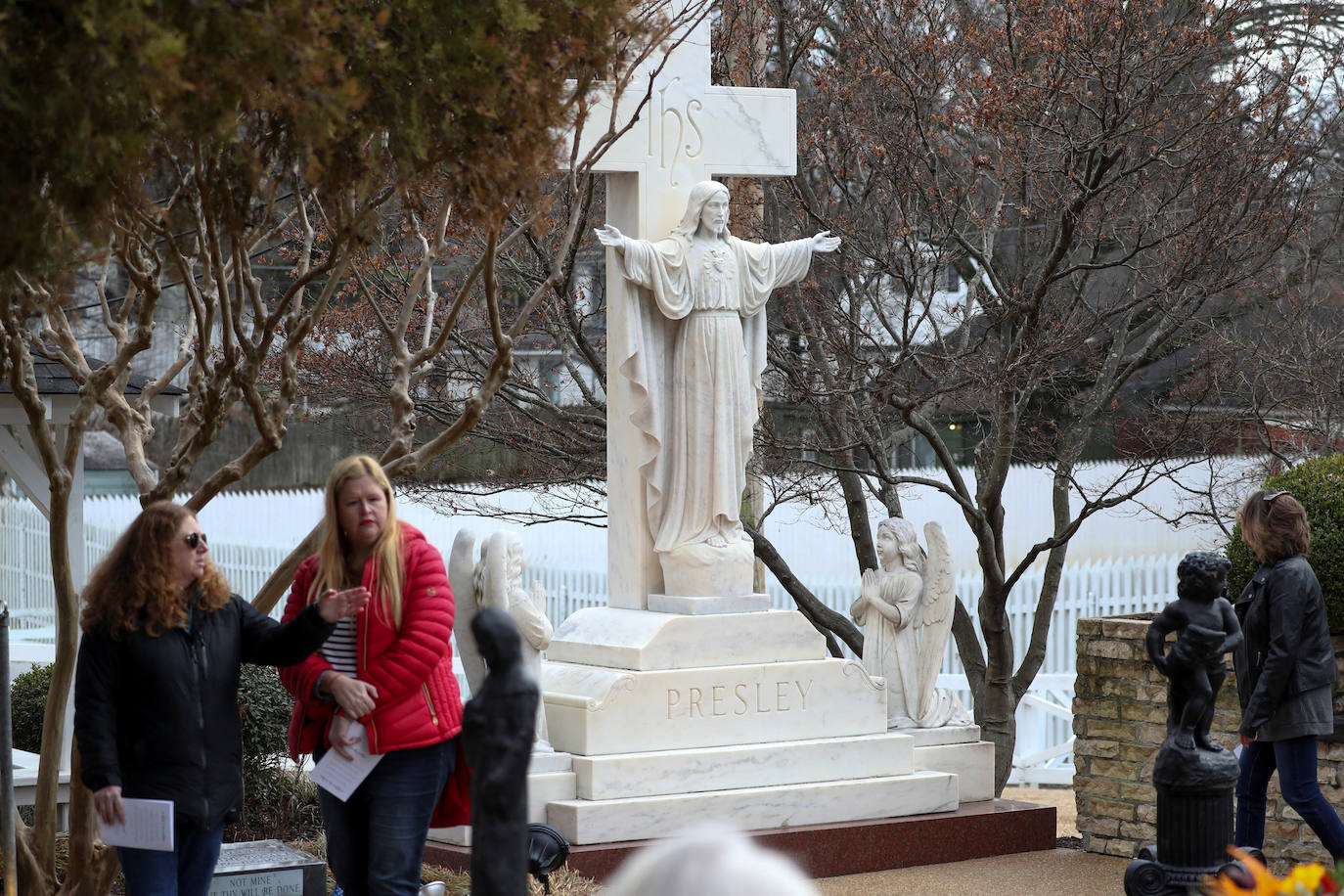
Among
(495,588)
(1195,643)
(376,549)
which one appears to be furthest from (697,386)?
(376,549)

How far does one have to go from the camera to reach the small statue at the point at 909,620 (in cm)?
859

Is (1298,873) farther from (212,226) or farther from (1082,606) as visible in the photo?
(1082,606)

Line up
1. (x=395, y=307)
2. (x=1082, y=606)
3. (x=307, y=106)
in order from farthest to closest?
1. (x=1082, y=606)
2. (x=395, y=307)
3. (x=307, y=106)

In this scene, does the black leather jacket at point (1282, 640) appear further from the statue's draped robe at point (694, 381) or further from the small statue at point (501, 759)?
the small statue at point (501, 759)

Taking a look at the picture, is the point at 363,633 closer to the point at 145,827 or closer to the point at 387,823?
the point at 387,823

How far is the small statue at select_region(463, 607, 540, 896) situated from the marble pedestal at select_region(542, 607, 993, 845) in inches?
195

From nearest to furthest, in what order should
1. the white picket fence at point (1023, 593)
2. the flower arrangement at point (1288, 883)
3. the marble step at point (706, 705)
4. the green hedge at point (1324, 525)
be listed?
the flower arrangement at point (1288, 883) → the marble step at point (706, 705) → the green hedge at point (1324, 525) → the white picket fence at point (1023, 593)

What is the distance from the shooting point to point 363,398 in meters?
11.8

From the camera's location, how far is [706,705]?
814cm

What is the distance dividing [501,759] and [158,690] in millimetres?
2149

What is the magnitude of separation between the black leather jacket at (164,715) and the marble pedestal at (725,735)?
3.14m

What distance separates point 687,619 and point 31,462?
165 inches

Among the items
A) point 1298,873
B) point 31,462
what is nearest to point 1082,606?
point 31,462

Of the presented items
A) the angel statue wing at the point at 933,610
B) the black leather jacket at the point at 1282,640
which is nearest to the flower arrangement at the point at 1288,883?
the black leather jacket at the point at 1282,640
